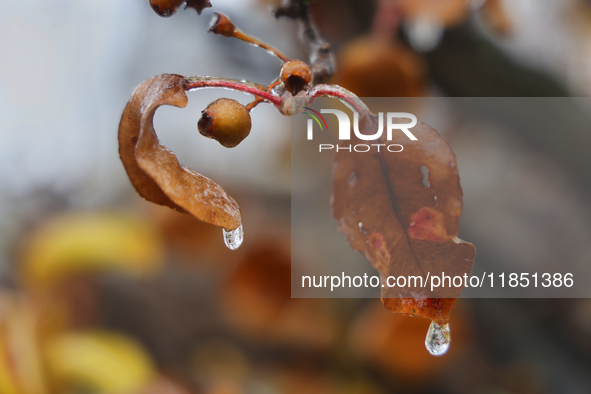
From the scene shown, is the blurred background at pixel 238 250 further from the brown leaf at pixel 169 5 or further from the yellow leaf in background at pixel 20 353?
the brown leaf at pixel 169 5

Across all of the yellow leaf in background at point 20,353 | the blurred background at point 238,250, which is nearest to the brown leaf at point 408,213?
the blurred background at point 238,250

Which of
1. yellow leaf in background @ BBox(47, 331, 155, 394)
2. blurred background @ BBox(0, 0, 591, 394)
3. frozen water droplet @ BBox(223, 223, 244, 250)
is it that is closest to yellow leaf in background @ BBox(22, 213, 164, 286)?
blurred background @ BBox(0, 0, 591, 394)

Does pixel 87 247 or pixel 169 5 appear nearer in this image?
pixel 169 5

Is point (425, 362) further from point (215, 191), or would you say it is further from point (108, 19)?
point (108, 19)

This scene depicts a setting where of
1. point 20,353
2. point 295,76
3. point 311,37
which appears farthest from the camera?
point 20,353

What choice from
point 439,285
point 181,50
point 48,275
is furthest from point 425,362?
point 181,50

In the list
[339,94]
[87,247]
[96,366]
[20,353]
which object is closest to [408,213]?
[339,94]

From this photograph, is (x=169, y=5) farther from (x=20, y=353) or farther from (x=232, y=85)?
(x=20, y=353)
